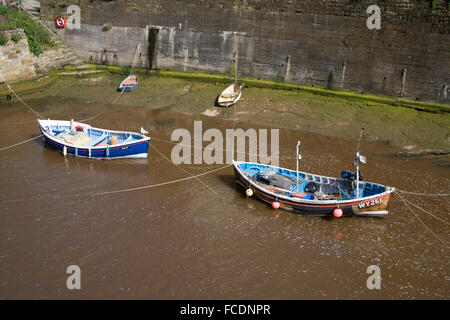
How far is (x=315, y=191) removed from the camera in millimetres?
16984

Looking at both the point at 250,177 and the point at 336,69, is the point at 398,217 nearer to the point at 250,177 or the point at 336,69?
the point at 250,177

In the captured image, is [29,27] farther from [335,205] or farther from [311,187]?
[335,205]

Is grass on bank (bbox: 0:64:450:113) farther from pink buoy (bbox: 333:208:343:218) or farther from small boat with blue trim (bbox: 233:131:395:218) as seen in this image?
pink buoy (bbox: 333:208:343:218)

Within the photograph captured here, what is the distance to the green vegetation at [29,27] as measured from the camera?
90.4ft

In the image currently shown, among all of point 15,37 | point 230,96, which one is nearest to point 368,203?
point 230,96

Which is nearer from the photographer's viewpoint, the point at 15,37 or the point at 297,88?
the point at 297,88

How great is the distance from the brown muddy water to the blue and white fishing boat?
0.41m

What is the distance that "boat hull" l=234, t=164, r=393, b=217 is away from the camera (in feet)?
51.5

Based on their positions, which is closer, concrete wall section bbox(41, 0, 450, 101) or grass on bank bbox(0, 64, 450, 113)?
concrete wall section bbox(41, 0, 450, 101)

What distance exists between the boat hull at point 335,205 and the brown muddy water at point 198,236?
295 millimetres

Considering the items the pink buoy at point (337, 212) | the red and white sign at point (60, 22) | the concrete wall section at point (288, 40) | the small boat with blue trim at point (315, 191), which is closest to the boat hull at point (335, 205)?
the small boat with blue trim at point (315, 191)

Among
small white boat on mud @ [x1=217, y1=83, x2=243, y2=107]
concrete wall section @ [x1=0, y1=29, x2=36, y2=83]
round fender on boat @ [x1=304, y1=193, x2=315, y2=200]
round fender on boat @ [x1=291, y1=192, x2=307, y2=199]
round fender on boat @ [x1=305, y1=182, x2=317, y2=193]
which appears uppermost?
concrete wall section @ [x1=0, y1=29, x2=36, y2=83]

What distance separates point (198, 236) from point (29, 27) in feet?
63.5

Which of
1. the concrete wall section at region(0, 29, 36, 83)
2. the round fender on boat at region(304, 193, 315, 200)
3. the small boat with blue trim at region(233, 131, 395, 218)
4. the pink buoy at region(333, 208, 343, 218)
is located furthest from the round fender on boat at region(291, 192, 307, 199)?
the concrete wall section at region(0, 29, 36, 83)
